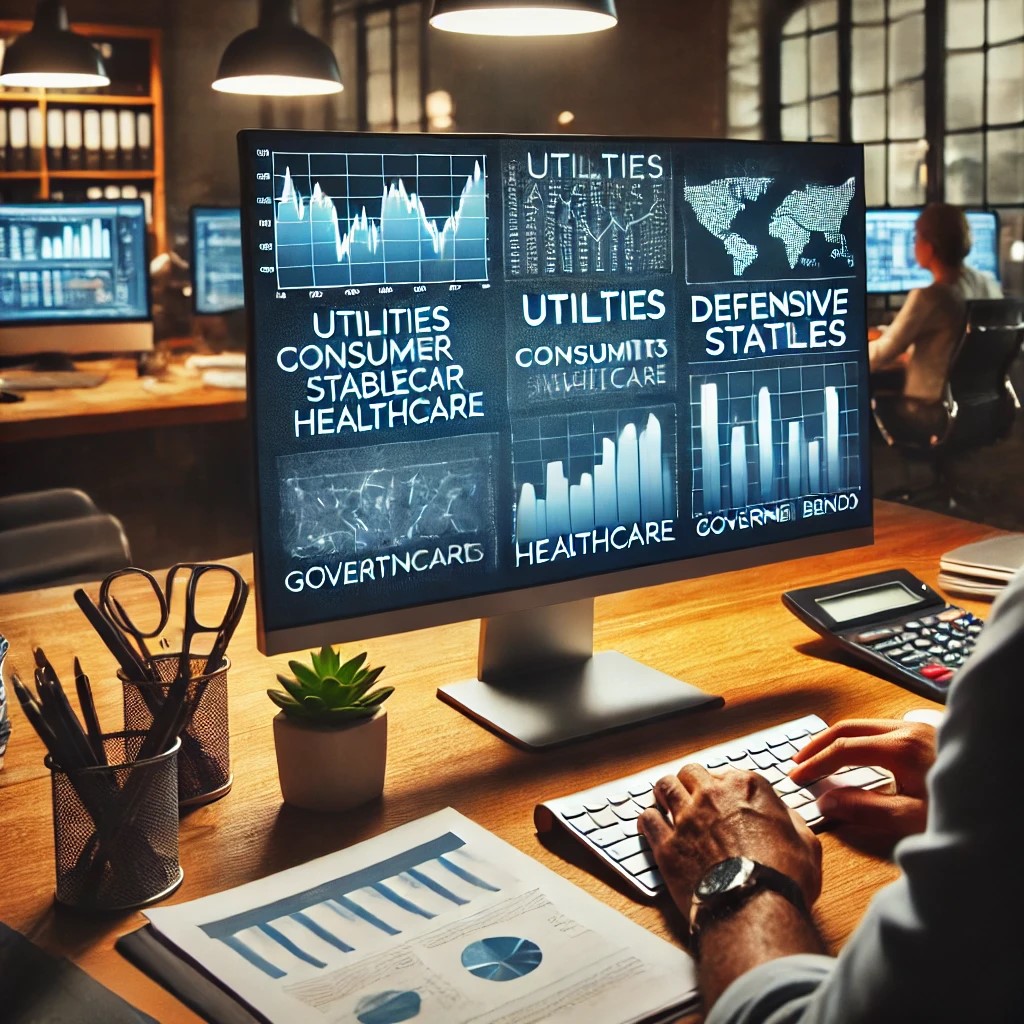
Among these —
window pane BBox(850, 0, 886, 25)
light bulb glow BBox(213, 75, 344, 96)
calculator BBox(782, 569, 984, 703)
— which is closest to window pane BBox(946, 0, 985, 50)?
window pane BBox(850, 0, 886, 25)

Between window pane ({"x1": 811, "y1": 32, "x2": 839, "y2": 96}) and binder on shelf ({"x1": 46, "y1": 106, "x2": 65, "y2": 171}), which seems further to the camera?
window pane ({"x1": 811, "y1": 32, "x2": 839, "y2": 96})

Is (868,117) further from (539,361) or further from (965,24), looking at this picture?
(539,361)

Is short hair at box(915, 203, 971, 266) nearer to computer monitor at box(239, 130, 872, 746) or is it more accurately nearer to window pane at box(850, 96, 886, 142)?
window pane at box(850, 96, 886, 142)

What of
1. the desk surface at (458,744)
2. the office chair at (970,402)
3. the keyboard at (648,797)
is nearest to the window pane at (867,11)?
the office chair at (970,402)

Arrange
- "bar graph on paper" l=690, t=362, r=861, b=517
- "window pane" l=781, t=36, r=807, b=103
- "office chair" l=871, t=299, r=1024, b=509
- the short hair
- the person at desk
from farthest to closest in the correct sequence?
"window pane" l=781, t=36, r=807, b=103 < the short hair < "office chair" l=871, t=299, r=1024, b=509 < "bar graph on paper" l=690, t=362, r=861, b=517 < the person at desk

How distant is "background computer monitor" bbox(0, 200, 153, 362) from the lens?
4398 millimetres

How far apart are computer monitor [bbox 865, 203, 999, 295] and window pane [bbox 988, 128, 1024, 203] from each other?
0.12 meters

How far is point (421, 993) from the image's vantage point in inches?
30.1

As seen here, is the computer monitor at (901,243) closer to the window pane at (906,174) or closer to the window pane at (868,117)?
the window pane at (906,174)

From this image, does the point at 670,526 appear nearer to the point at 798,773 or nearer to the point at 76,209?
the point at 798,773

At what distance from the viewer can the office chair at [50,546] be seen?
1977 mm

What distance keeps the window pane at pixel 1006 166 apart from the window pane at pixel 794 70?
1.06 metres

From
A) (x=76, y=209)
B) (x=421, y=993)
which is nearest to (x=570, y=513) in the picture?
(x=421, y=993)

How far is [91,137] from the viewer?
205 inches
